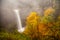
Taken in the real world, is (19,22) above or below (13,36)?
above

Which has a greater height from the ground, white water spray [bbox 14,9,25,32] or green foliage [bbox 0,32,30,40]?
white water spray [bbox 14,9,25,32]

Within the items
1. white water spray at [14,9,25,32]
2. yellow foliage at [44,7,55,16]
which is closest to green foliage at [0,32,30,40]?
white water spray at [14,9,25,32]

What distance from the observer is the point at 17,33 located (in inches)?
91.2

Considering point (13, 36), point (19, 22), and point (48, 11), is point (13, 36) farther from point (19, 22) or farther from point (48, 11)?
point (48, 11)

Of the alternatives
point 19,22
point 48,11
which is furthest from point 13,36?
point 48,11

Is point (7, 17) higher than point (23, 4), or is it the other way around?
point (23, 4)

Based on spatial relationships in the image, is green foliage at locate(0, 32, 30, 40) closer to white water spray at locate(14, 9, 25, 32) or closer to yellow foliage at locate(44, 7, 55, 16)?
white water spray at locate(14, 9, 25, 32)

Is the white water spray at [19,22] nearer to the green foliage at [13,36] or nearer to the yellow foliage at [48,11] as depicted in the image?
the green foliage at [13,36]

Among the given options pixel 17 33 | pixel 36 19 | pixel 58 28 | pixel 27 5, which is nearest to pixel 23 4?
pixel 27 5

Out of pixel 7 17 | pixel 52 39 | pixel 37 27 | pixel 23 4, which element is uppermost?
pixel 23 4

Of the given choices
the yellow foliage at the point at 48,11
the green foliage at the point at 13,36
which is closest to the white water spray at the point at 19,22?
the green foliage at the point at 13,36

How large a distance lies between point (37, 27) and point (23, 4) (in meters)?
0.41

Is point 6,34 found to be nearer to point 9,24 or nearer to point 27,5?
point 9,24

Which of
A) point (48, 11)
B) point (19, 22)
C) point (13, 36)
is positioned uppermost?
point (48, 11)
